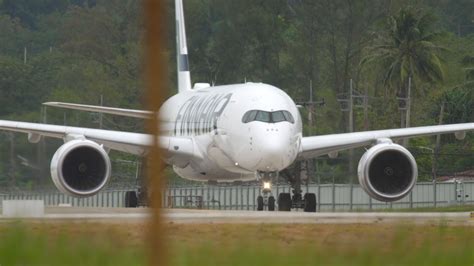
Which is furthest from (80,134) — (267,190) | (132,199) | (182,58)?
(182,58)

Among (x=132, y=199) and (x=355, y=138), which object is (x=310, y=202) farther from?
(x=132, y=199)

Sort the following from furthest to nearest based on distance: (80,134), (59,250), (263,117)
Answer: (80,134) → (263,117) → (59,250)

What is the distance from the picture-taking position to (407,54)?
65625 mm

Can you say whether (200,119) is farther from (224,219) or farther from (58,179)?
(224,219)

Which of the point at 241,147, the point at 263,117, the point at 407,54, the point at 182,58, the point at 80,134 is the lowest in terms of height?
the point at 241,147

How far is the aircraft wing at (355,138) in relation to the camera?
102 ft

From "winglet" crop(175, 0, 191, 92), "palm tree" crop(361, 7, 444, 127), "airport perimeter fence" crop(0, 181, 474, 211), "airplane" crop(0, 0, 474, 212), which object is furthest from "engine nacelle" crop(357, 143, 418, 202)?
"palm tree" crop(361, 7, 444, 127)

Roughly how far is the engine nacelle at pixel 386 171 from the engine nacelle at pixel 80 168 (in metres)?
4.82

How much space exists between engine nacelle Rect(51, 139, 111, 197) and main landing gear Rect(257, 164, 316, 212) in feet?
9.97

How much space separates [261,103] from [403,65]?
118ft

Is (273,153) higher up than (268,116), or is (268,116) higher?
(268,116)

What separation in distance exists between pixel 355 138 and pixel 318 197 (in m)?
8.24

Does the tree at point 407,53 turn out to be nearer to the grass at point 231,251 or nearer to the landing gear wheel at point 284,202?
the landing gear wheel at point 284,202

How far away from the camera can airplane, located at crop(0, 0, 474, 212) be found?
28.6m
